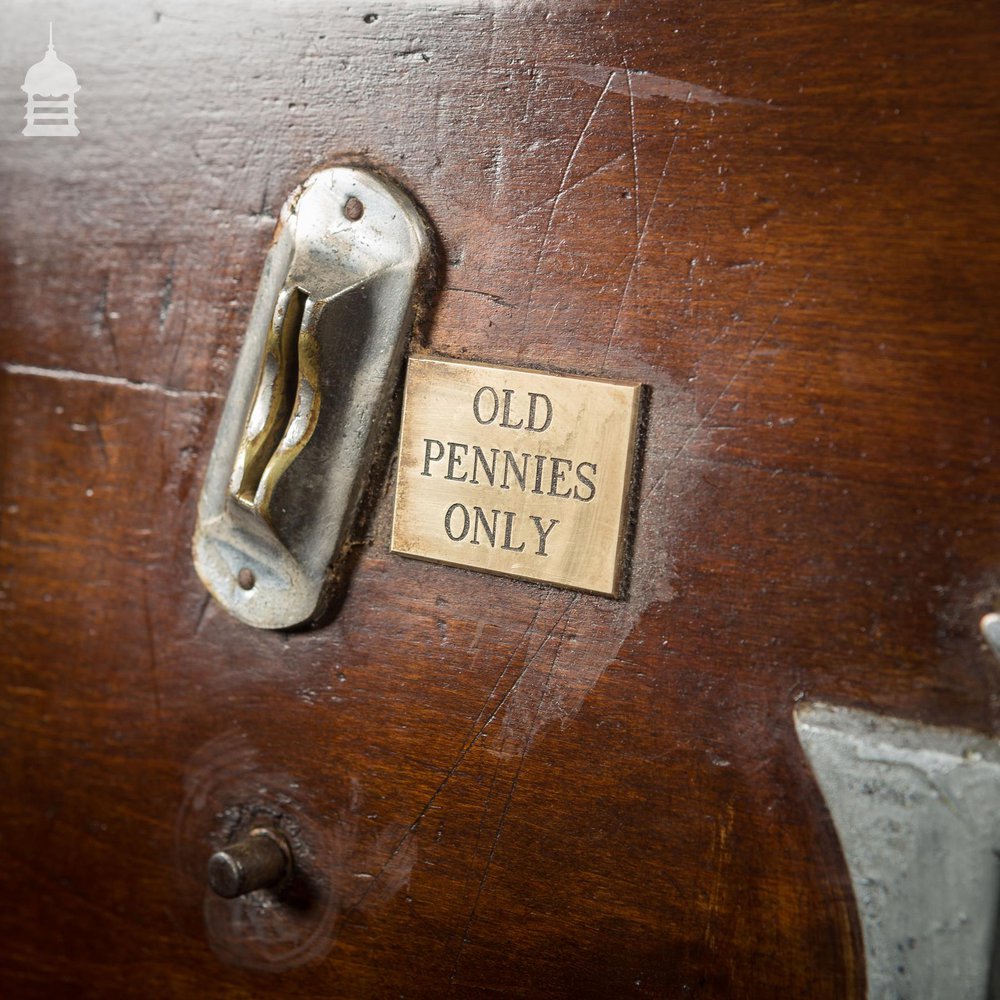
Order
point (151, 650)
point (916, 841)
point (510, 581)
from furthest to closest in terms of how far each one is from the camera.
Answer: point (151, 650) → point (510, 581) → point (916, 841)

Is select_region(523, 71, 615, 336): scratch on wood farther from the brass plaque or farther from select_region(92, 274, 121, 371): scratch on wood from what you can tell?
select_region(92, 274, 121, 371): scratch on wood

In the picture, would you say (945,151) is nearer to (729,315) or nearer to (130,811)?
(729,315)

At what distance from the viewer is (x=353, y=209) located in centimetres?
66

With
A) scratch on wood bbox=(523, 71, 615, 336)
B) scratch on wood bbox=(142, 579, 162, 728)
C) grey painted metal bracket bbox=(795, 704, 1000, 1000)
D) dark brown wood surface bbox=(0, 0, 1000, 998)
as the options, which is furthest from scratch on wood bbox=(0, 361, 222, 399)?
grey painted metal bracket bbox=(795, 704, 1000, 1000)

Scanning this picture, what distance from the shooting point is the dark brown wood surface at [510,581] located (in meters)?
0.55

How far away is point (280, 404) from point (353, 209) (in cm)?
13

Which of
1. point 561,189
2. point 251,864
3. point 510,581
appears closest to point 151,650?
point 251,864

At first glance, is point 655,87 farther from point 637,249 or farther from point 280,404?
point 280,404

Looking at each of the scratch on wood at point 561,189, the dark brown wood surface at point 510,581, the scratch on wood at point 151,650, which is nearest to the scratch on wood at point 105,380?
the dark brown wood surface at point 510,581

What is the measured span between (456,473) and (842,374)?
227 millimetres

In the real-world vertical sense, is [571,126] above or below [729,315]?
above

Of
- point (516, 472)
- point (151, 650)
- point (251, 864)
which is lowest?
point (251, 864)

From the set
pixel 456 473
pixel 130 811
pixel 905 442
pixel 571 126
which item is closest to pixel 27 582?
pixel 130 811

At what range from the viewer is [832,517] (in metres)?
0.56
